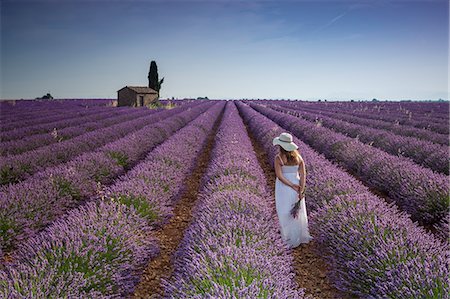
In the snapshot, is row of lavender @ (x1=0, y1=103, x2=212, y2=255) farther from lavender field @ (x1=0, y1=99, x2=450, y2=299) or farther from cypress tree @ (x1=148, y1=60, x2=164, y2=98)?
cypress tree @ (x1=148, y1=60, x2=164, y2=98)

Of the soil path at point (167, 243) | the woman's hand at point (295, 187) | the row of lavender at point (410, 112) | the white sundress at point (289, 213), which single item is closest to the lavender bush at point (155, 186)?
the soil path at point (167, 243)

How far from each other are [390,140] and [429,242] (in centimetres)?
781

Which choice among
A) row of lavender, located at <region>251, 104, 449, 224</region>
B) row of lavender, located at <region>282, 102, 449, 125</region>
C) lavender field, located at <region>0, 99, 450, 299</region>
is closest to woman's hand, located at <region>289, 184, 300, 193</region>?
lavender field, located at <region>0, 99, 450, 299</region>

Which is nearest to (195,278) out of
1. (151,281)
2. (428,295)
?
(151,281)

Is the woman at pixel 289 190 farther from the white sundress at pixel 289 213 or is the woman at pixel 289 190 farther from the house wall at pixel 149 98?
the house wall at pixel 149 98

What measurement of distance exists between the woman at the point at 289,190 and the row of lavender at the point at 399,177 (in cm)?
207

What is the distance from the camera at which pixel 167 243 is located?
4.52 meters

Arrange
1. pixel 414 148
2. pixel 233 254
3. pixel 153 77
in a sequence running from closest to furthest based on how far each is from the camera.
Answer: pixel 233 254 < pixel 414 148 < pixel 153 77

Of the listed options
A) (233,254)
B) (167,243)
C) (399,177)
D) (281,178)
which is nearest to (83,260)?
(233,254)

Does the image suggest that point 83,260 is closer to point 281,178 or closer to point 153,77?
point 281,178

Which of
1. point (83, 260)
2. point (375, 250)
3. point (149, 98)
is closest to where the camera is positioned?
point (83, 260)

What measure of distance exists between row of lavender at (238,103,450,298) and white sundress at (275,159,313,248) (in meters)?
0.22

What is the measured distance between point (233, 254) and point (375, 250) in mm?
1367

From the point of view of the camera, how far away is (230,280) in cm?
234
